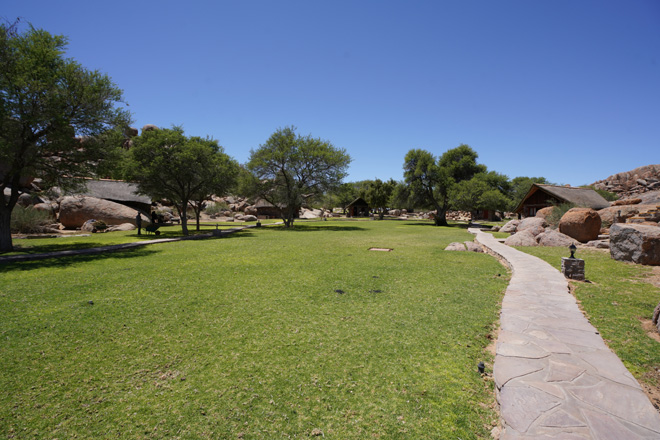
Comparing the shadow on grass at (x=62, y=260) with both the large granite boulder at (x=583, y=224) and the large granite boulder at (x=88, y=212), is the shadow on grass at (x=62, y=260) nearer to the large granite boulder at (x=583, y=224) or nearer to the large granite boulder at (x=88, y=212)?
the large granite boulder at (x=88, y=212)

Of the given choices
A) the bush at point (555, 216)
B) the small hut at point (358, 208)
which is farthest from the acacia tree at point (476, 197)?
the small hut at point (358, 208)

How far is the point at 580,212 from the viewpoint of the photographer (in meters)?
14.9

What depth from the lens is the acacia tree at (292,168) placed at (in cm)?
3081

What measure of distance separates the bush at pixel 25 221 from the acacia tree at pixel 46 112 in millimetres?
9355

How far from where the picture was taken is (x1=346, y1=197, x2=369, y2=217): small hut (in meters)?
72.2

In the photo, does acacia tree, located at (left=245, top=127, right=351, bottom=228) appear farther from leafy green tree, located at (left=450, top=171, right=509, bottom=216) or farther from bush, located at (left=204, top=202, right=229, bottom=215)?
Result: bush, located at (left=204, top=202, right=229, bottom=215)

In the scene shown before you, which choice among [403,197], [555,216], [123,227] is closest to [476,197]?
[403,197]

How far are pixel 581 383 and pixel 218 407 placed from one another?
4.05 metres

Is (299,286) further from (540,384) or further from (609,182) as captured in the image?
(609,182)

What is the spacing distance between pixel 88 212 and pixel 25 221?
16.3ft

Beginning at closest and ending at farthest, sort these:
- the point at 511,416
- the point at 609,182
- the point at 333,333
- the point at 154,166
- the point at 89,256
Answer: the point at 511,416 → the point at 333,333 → the point at 89,256 → the point at 154,166 → the point at 609,182

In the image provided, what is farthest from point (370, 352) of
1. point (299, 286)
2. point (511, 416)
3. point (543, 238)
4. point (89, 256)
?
point (543, 238)

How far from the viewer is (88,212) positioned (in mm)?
25078

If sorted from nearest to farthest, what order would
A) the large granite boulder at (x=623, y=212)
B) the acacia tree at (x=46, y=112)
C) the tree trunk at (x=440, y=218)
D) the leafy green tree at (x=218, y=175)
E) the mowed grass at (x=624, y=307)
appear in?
the mowed grass at (x=624, y=307) < the acacia tree at (x=46, y=112) < the large granite boulder at (x=623, y=212) < the leafy green tree at (x=218, y=175) < the tree trunk at (x=440, y=218)
